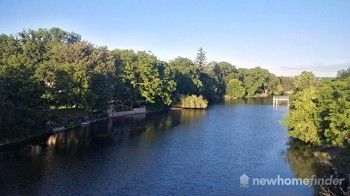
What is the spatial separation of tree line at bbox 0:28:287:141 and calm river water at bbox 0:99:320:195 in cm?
502

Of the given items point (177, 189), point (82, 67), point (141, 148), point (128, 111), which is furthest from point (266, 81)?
point (177, 189)

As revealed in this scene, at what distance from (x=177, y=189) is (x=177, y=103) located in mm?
70013

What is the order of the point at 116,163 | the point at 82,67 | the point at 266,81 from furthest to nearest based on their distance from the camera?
the point at 266,81, the point at 82,67, the point at 116,163

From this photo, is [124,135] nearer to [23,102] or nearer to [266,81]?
[23,102]

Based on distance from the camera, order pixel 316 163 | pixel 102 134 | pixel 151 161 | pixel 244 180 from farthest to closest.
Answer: pixel 102 134 → pixel 151 161 → pixel 316 163 → pixel 244 180

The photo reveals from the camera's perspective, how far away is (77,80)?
68.6 meters

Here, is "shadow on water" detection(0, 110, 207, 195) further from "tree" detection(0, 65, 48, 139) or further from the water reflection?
the water reflection

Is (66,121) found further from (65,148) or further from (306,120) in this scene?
(306,120)

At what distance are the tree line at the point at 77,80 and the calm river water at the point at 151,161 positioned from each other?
5.02 meters

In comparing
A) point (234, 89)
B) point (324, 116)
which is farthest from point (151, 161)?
point (234, 89)

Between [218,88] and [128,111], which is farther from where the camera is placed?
[218,88]

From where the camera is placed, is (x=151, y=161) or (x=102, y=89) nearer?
(x=151, y=161)

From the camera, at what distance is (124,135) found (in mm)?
62219

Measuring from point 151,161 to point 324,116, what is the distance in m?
21.7
